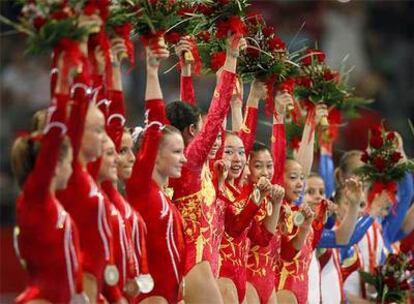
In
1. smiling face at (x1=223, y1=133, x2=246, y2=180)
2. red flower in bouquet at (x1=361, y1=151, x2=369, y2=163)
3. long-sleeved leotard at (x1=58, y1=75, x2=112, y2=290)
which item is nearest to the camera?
long-sleeved leotard at (x1=58, y1=75, x2=112, y2=290)

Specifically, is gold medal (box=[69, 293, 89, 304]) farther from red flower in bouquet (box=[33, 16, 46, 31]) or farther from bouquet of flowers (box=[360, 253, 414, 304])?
bouquet of flowers (box=[360, 253, 414, 304])

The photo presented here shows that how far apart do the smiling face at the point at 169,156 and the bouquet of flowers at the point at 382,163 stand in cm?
289

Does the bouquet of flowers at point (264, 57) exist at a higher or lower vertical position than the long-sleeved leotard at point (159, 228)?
higher

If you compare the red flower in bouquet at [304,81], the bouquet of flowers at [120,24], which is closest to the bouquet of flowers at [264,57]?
the red flower in bouquet at [304,81]

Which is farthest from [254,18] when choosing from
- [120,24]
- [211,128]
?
[120,24]

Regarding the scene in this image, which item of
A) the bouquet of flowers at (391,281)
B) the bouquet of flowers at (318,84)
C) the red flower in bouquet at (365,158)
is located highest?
the bouquet of flowers at (318,84)

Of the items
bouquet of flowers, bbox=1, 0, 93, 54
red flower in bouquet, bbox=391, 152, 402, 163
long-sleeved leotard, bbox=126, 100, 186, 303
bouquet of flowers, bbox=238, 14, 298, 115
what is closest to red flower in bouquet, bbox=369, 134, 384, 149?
red flower in bouquet, bbox=391, 152, 402, 163

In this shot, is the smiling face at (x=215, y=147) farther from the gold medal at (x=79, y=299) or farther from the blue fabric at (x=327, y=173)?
the blue fabric at (x=327, y=173)

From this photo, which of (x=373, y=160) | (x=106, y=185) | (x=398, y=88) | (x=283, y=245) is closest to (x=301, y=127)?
(x=373, y=160)

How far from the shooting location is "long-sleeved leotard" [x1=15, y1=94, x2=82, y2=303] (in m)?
5.87

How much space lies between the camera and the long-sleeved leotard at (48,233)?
5.87 m

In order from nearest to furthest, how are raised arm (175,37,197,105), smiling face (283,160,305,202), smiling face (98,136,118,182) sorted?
smiling face (98,136,118,182), raised arm (175,37,197,105), smiling face (283,160,305,202)

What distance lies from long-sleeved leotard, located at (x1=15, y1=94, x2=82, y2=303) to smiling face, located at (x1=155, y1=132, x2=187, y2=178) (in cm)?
111

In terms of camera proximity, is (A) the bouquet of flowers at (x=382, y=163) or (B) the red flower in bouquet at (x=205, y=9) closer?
(B) the red flower in bouquet at (x=205, y=9)
